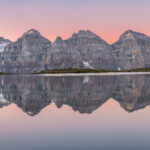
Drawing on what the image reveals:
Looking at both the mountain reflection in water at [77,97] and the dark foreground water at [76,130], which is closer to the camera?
the dark foreground water at [76,130]

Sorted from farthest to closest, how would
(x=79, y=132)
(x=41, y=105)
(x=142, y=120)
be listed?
(x=41, y=105), (x=142, y=120), (x=79, y=132)

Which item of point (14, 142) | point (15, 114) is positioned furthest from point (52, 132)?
point (15, 114)

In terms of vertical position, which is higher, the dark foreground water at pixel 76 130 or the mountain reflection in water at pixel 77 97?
the dark foreground water at pixel 76 130

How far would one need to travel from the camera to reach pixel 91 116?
19.6 metres

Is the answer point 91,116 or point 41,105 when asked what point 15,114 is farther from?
point 91,116

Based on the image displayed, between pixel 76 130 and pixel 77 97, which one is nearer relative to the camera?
pixel 76 130

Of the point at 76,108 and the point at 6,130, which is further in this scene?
the point at 76,108

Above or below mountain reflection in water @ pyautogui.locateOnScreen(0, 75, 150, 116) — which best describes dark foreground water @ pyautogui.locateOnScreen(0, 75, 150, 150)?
above

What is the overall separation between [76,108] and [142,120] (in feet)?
25.9

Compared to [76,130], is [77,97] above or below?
below

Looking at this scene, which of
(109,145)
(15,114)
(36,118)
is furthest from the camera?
(15,114)

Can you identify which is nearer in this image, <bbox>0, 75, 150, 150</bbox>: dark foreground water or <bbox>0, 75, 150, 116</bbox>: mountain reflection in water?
<bbox>0, 75, 150, 150</bbox>: dark foreground water

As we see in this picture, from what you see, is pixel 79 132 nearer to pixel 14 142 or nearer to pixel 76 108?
pixel 14 142

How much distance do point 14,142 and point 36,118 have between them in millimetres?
6080
